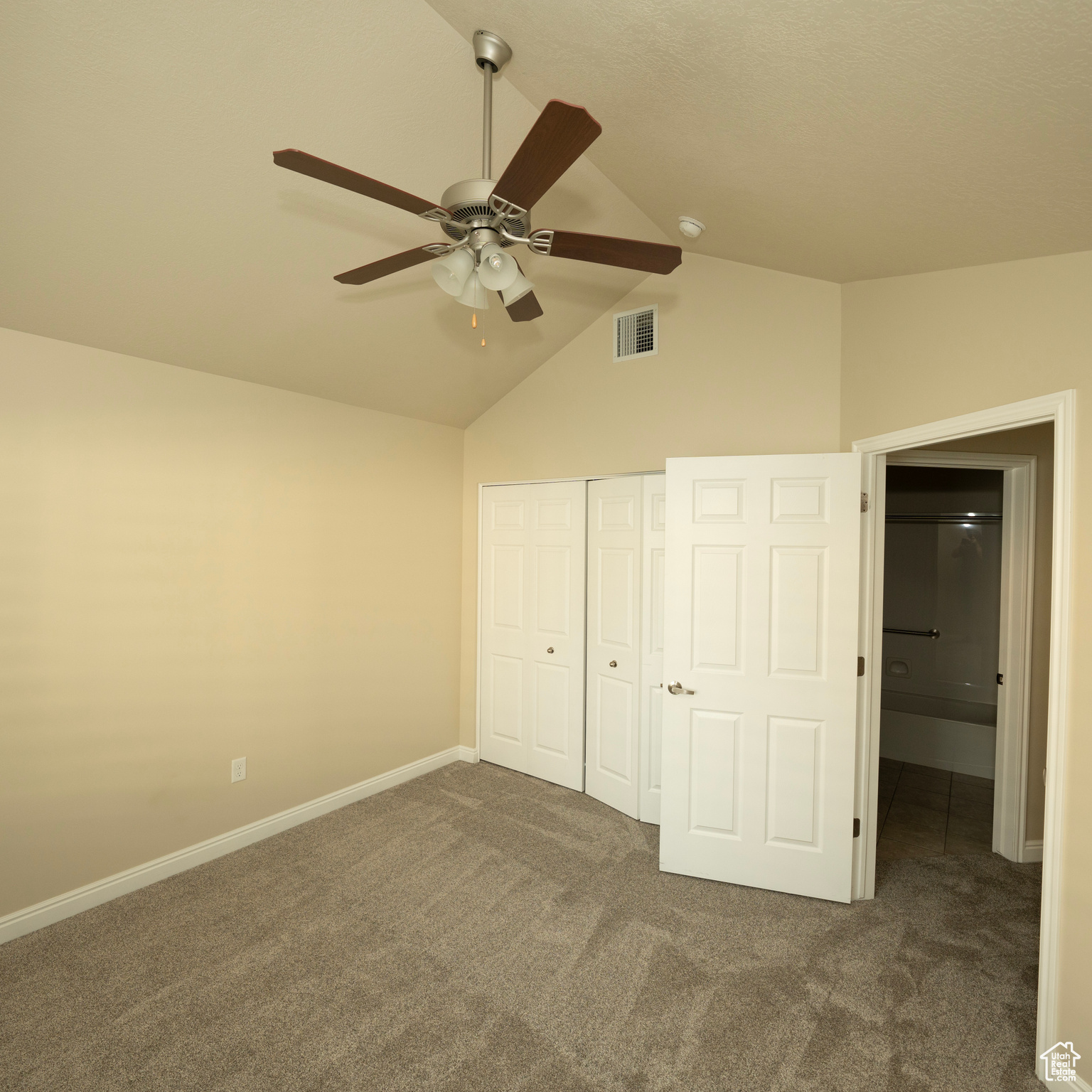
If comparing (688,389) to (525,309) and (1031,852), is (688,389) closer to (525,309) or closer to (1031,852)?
(525,309)

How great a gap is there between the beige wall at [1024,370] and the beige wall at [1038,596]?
0.75 m

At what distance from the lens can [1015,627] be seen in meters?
3.08

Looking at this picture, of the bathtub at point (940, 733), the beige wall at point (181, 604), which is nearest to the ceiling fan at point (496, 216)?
the beige wall at point (181, 604)

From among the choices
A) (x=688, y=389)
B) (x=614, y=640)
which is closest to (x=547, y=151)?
(x=688, y=389)

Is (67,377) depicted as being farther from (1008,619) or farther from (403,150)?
(1008,619)

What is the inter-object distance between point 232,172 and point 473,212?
1.06m

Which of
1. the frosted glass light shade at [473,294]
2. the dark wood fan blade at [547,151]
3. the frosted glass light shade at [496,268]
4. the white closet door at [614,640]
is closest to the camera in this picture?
the dark wood fan blade at [547,151]

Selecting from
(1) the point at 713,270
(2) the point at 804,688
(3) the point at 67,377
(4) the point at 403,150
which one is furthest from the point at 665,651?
(3) the point at 67,377

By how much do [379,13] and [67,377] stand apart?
6.37 ft

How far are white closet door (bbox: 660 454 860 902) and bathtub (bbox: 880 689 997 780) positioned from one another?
6.46 ft

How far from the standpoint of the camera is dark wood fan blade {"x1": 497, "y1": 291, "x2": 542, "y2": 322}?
1977 mm

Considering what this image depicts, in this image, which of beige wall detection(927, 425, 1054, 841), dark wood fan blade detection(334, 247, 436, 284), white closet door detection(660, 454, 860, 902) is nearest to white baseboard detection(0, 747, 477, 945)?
white closet door detection(660, 454, 860, 902)

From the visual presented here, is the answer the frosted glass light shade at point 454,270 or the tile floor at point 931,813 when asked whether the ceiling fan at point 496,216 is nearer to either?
the frosted glass light shade at point 454,270

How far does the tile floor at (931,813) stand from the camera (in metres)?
3.25
